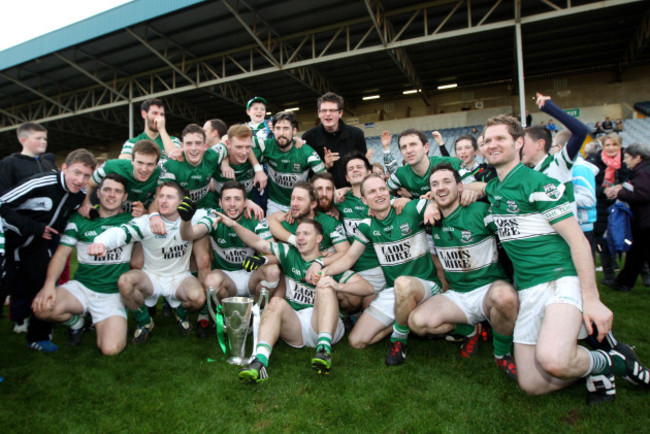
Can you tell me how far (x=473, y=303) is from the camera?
340cm

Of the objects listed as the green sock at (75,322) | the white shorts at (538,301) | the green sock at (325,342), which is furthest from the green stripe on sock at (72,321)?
the white shorts at (538,301)

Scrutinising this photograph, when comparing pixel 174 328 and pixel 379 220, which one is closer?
pixel 379 220

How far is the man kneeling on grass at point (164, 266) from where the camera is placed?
4031mm

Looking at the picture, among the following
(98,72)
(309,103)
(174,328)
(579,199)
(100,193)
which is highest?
(98,72)

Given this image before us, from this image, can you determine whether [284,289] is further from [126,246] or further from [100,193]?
[100,193]

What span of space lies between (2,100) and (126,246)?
25.3 metres

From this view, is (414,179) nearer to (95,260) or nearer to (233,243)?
(233,243)

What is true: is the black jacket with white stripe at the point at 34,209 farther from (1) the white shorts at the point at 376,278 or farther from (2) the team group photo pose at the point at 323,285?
(1) the white shorts at the point at 376,278

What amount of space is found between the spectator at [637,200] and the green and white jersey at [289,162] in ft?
13.8

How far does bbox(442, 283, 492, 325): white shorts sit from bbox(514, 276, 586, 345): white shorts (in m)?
0.39

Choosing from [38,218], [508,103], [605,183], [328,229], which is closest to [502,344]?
[328,229]

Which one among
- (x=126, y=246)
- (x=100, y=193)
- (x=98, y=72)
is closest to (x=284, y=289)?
(x=126, y=246)

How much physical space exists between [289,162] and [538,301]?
339 centimetres

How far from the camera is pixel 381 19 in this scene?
1354 cm
